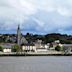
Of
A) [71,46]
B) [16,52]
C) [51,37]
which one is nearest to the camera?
[16,52]

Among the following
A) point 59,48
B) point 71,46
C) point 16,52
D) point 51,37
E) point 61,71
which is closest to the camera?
point 61,71

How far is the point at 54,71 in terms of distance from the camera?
3819cm

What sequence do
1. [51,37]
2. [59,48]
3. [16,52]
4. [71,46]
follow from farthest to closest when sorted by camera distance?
[51,37] → [71,46] → [59,48] → [16,52]

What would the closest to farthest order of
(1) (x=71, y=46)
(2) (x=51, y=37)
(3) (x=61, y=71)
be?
(3) (x=61, y=71) → (1) (x=71, y=46) → (2) (x=51, y=37)

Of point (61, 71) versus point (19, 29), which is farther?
point (19, 29)

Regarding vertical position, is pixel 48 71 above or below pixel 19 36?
below

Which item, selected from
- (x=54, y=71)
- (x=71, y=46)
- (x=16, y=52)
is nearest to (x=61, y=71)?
(x=54, y=71)

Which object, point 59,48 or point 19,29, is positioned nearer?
point 59,48

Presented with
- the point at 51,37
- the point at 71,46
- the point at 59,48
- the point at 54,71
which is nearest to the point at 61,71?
the point at 54,71

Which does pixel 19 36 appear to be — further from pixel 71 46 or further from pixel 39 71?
pixel 39 71

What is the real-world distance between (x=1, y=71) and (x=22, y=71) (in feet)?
6.68

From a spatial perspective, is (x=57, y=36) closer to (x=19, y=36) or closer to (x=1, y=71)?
(x=19, y=36)

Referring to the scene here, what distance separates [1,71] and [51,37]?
5506 inches

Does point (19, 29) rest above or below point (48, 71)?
above
